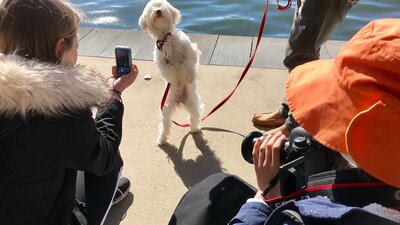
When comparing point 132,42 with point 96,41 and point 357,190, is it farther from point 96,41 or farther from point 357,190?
point 357,190

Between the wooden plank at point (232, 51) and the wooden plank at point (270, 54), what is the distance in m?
0.13

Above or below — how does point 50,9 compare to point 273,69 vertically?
above

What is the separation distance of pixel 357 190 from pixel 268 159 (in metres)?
0.33

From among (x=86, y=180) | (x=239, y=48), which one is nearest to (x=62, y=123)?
(x=86, y=180)

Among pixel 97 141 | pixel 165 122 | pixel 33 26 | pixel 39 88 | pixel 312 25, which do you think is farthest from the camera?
pixel 165 122

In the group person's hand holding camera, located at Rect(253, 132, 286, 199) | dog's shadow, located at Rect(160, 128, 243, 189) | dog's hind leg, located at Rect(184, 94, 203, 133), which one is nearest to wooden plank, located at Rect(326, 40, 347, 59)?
dog's hind leg, located at Rect(184, 94, 203, 133)

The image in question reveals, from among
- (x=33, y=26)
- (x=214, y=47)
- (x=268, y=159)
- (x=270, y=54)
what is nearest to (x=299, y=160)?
(x=268, y=159)

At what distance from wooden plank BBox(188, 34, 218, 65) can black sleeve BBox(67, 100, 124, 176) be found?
2629 millimetres

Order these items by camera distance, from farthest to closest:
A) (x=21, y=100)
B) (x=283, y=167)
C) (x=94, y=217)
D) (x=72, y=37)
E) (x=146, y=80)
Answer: (x=146, y=80)
(x=94, y=217)
(x=72, y=37)
(x=21, y=100)
(x=283, y=167)

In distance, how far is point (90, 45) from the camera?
504 cm

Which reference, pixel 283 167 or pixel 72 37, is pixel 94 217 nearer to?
pixel 72 37

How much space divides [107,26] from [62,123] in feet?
16.8

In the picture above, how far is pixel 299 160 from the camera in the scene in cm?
126

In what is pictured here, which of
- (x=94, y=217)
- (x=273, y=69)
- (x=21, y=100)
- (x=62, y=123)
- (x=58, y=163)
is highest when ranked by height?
(x=21, y=100)
